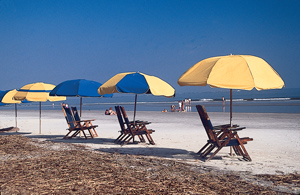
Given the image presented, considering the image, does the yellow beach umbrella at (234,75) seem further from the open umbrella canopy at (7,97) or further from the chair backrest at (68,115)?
the open umbrella canopy at (7,97)

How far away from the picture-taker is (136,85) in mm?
9789

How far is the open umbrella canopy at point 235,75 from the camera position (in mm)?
6938

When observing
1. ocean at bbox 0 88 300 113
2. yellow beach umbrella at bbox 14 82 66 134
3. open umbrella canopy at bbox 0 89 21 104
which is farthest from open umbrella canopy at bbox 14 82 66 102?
ocean at bbox 0 88 300 113

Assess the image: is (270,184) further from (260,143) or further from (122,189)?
(260,143)

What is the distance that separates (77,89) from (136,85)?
2501 millimetres

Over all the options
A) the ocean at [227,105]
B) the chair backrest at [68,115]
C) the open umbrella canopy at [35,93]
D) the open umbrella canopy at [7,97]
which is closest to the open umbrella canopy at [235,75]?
the chair backrest at [68,115]

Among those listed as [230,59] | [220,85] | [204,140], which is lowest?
[204,140]

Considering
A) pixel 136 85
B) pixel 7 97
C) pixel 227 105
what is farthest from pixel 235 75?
pixel 227 105

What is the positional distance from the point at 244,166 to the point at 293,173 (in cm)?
100

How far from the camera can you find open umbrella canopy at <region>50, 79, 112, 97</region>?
36.8ft

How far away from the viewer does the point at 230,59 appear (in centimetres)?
756

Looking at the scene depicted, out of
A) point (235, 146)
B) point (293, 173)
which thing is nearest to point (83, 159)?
point (235, 146)

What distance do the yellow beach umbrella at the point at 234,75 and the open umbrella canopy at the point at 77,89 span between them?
445 cm

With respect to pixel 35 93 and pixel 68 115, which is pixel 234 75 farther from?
pixel 35 93
